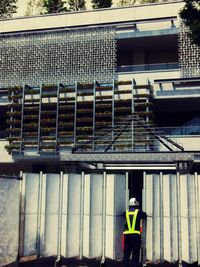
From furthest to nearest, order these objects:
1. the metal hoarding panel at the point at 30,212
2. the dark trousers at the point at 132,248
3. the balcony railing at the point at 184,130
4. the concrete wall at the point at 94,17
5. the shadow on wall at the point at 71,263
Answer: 1. the concrete wall at the point at 94,17
2. the balcony railing at the point at 184,130
3. the metal hoarding panel at the point at 30,212
4. the shadow on wall at the point at 71,263
5. the dark trousers at the point at 132,248

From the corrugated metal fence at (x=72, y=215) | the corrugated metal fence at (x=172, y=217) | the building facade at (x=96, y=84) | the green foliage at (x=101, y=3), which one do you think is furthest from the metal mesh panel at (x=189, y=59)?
the corrugated metal fence at (x=72, y=215)

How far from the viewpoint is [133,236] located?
9.80m

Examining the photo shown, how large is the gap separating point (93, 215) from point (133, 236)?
3.90 feet

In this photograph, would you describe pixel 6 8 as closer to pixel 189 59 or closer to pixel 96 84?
pixel 96 84

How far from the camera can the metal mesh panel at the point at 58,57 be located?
2591 centimetres

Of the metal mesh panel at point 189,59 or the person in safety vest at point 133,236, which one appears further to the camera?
the metal mesh panel at point 189,59

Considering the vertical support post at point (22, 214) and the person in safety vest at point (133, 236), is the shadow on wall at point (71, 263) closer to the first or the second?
the vertical support post at point (22, 214)

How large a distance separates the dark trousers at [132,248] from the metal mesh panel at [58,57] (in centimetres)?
1683

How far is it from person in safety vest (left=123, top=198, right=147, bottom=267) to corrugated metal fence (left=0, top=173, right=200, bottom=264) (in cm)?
36

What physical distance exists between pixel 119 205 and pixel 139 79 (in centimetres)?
1595

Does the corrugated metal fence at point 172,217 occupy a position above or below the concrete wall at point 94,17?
below

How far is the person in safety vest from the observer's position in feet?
32.0

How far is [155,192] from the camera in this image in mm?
10203

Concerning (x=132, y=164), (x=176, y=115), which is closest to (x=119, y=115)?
(x=176, y=115)
